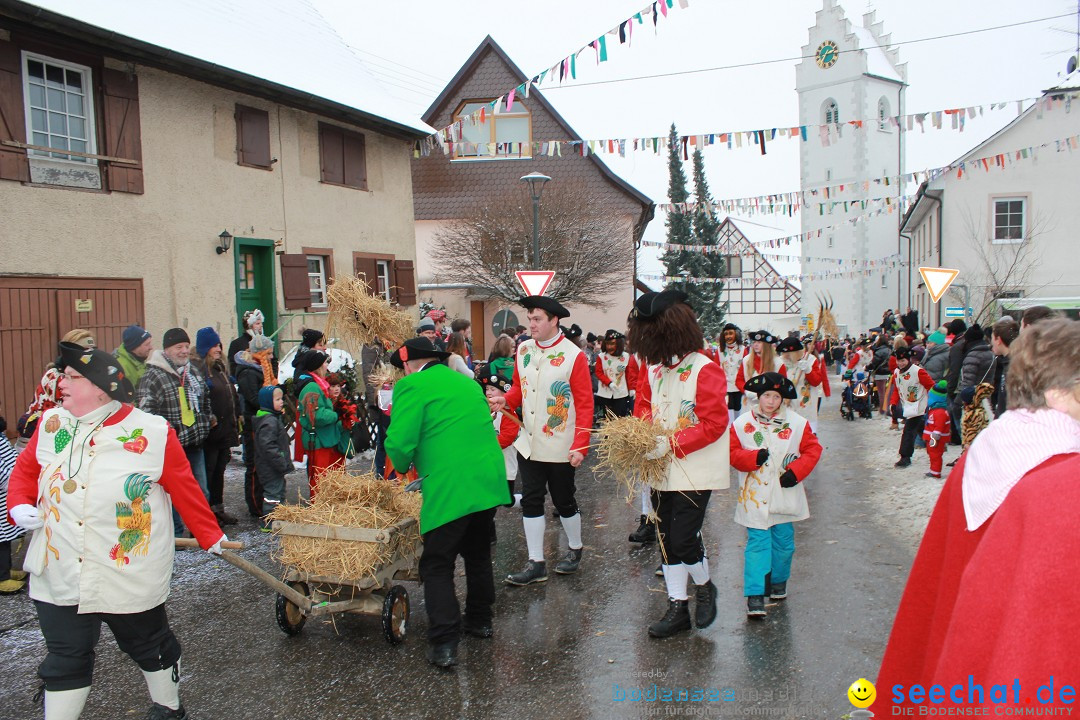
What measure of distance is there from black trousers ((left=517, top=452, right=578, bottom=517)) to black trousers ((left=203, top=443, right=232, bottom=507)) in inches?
143

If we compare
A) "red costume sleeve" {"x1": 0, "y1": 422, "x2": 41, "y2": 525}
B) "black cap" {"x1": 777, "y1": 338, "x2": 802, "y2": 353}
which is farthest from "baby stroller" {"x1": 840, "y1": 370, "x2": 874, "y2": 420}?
"red costume sleeve" {"x1": 0, "y1": 422, "x2": 41, "y2": 525}

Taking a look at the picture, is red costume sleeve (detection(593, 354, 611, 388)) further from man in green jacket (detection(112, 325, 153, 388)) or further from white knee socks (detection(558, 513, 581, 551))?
man in green jacket (detection(112, 325, 153, 388))

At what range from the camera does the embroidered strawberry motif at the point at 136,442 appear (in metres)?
3.63

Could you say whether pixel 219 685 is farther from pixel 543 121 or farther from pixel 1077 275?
pixel 1077 275

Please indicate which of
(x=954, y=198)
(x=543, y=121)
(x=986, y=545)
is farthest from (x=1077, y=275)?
(x=986, y=545)

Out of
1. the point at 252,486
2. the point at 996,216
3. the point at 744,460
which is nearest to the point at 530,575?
the point at 744,460

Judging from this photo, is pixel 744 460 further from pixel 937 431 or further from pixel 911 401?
pixel 911 401

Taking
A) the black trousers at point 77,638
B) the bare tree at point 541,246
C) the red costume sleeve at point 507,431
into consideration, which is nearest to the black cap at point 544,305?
the red costume sleeve at point 507,431

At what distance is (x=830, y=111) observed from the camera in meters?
51.7

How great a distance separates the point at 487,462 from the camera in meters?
4.82

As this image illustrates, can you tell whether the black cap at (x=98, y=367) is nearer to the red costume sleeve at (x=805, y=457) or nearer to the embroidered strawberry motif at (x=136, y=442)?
the embroidered strawberry motif at (x=136, y=442)

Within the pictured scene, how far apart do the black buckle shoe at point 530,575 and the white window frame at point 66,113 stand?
30.6 ft

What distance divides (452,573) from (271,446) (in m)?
3.78

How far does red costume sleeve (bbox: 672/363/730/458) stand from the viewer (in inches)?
194
